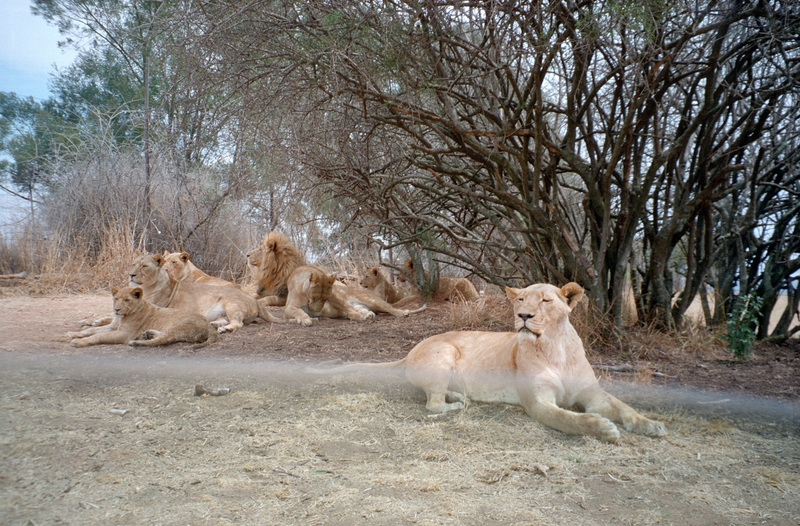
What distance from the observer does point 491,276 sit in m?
5.89

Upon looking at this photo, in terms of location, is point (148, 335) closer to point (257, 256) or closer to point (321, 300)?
point (321, 300)

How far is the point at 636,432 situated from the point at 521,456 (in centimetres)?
71

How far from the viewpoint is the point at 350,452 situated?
9.95ft

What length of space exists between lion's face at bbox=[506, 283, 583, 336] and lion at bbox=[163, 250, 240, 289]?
15.8 feet

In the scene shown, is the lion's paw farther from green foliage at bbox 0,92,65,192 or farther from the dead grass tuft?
the dead grass tuft

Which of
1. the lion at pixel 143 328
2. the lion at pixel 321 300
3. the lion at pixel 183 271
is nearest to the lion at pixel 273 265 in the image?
the lion at pixel 321 300

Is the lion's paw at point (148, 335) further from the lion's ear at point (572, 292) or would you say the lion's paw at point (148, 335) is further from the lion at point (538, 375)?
the lion's ear at point (572, 292)

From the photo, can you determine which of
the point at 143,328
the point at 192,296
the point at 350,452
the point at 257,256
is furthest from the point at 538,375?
the point at 257,256

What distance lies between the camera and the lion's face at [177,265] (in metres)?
7.66

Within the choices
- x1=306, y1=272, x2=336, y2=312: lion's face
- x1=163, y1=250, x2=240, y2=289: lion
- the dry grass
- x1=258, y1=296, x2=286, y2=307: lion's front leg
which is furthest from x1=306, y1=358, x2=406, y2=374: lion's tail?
x1=258, y1=296, x2=286, y2=307: lion's front leg

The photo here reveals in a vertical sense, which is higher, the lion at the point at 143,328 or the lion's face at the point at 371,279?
the lion's face at the point at 371,279

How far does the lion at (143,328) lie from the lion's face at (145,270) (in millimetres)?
926

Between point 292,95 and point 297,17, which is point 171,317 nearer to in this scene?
point 292,95

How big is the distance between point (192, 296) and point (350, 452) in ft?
15.4
